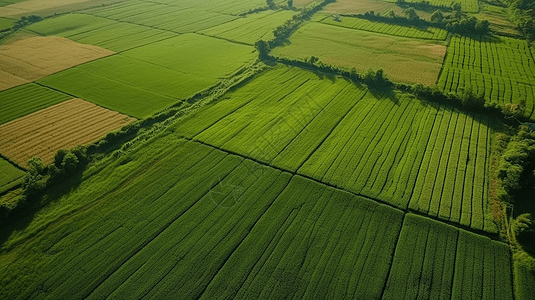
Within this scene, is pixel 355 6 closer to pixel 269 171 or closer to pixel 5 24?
pixel 269 171

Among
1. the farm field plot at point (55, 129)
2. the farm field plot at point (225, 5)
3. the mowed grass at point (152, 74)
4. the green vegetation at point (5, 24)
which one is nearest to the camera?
the farm field plot at point (55, 129)

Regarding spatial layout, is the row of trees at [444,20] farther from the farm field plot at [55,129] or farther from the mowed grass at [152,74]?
the farm field plot at [55,129]

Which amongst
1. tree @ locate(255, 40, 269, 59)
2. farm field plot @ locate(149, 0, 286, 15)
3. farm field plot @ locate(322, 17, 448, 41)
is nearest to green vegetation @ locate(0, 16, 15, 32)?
farm field plot @ locate(149, 0, 286, 15)

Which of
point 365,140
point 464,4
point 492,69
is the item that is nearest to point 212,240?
point 365,140

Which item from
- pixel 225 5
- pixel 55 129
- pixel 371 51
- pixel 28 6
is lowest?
pixel 55 129

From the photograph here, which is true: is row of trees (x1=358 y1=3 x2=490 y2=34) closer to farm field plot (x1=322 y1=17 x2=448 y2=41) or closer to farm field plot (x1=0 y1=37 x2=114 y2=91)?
farm field plot (x1=322 y1=17 x2=448 y2=41)

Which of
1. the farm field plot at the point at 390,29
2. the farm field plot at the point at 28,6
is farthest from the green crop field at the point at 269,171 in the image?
the farm field plot at the point at 28,6
